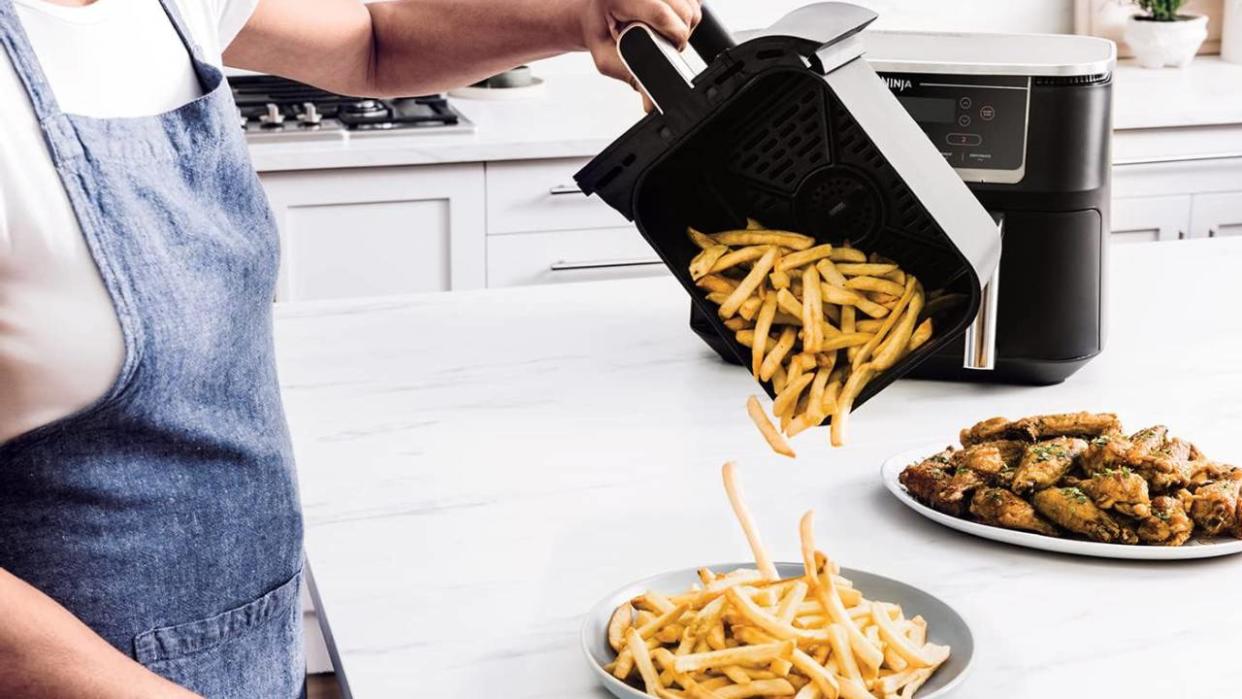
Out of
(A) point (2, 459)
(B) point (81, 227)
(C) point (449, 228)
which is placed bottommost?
(C) point (449, 228)

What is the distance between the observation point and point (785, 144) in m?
1.24

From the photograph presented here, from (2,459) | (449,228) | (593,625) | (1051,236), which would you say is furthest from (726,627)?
(449,228)

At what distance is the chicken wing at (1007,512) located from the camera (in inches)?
50.7

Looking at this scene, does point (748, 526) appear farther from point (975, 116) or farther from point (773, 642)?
point (975, 116)

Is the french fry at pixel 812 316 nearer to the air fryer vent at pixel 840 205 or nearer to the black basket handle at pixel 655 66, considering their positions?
the air fryer vent at pixel 840 205

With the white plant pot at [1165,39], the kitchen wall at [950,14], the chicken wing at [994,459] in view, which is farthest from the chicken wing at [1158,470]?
the white plant pot at [1165,39]

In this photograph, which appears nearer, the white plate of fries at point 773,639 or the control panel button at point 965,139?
the white plate of fries at point 773,639

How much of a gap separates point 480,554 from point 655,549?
15cm

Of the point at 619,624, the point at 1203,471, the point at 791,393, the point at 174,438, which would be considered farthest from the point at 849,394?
the point at 174,438

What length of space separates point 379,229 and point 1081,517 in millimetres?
1817

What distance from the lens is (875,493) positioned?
1.42 meters

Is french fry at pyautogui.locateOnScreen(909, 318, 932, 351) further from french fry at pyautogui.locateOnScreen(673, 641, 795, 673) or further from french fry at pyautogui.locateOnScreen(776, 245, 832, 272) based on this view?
french fry at pyautogui.locateOnScreen(673, 641, 795, 673)

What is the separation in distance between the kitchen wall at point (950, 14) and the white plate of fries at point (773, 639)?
8.54 feet

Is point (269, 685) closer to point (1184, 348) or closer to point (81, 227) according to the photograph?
point (81, 227)
